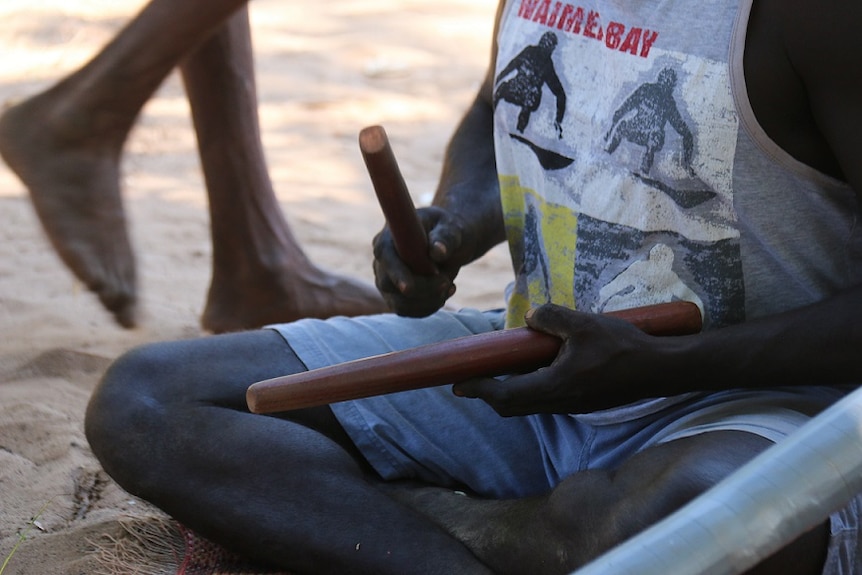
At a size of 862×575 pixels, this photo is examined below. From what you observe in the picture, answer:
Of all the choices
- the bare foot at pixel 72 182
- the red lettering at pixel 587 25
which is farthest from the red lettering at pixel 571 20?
the bare foot at pixel 72 182

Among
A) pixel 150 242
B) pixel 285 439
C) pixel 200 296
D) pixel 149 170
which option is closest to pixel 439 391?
pixel 285 439

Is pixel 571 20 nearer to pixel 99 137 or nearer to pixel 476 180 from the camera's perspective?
pixel 476 180

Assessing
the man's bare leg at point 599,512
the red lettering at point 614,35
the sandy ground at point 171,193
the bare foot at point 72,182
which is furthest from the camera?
the bare foot at point 72,182

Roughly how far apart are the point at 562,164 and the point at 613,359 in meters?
0.34

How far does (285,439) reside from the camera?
5.31 feet

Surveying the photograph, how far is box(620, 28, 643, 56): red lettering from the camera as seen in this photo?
1464 millimetres

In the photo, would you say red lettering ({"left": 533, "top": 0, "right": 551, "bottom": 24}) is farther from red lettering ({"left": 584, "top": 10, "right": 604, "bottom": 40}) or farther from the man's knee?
the man's knee

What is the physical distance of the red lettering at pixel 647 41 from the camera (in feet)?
4.74

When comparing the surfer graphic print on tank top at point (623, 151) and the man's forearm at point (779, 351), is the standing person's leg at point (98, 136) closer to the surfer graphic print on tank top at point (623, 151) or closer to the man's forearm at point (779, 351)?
the surfer graphic print on tank top at point (623, 151)

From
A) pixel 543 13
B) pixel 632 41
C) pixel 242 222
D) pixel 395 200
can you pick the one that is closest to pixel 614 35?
pixel 632 41

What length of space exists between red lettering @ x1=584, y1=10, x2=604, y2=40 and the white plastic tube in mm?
744

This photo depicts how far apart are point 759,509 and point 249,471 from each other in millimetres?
856

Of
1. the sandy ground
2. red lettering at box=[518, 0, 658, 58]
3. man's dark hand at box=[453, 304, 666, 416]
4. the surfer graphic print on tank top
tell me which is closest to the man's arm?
the surfer graphic print on tank top

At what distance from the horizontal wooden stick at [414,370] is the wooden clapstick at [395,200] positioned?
24 cm
